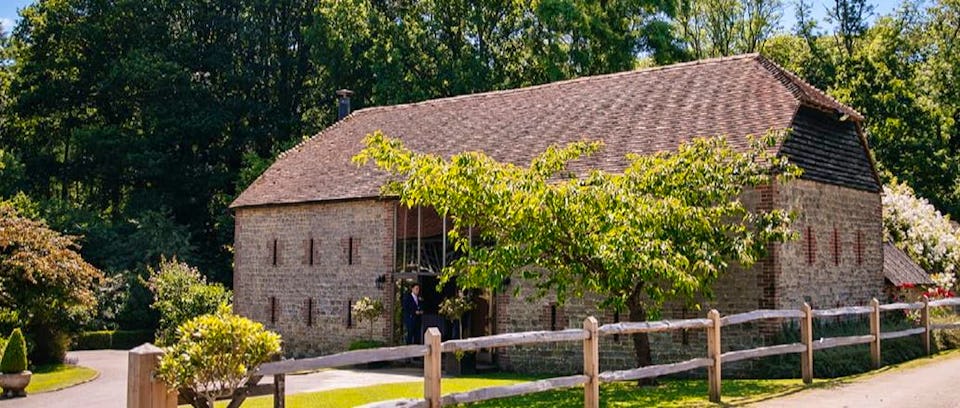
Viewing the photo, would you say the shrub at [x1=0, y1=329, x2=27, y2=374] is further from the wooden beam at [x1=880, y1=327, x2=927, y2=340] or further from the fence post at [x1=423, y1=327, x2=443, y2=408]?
the wooden beam at [x1=880, y1=327, x2=927, y2=340]

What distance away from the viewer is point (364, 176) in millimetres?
26547

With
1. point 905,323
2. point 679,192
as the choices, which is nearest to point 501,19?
point 905,323

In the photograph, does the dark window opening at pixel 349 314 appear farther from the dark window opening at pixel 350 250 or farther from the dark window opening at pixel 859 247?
the dark window opening at pixel 859 247

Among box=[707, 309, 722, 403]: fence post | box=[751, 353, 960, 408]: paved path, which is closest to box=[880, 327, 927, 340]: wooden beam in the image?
box=[751, 353, 960, 408]: paved path

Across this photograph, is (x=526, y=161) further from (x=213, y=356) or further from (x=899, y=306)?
(x=213, y=356)

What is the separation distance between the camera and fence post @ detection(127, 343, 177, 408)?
29.6ft

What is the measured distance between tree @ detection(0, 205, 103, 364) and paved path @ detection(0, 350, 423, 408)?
180cm

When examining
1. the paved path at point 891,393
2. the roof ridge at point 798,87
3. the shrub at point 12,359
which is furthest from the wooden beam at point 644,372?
the shrub at point 12,359

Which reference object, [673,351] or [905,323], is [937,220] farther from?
[673,351]

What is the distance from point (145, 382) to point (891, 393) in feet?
34.0

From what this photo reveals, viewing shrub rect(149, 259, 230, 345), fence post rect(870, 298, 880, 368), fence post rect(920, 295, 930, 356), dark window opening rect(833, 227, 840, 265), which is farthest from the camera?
shrub rect(149, 259, 230, 345)

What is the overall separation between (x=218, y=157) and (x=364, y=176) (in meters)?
22.3

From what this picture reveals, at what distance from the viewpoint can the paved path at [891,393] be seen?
42.0 feet

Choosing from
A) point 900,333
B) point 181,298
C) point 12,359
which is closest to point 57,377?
point 12,359
